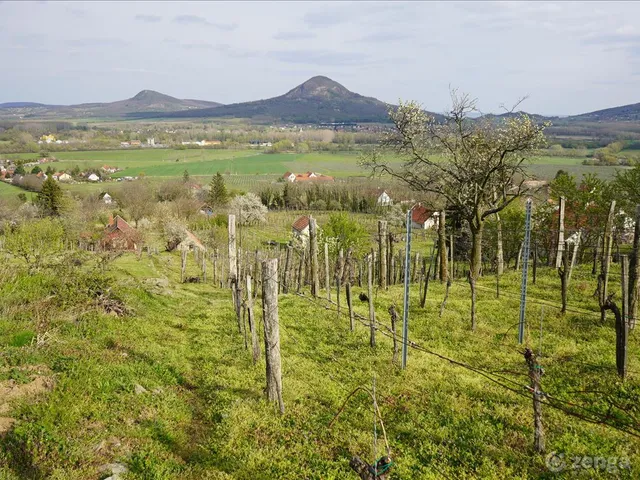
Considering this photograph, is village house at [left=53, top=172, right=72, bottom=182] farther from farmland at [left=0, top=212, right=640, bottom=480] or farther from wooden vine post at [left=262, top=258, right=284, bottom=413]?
wooden vine post at [left=262, top=258, right=284, bottom=413]

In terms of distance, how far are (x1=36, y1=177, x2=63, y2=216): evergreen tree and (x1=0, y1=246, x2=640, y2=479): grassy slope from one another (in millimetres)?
49471

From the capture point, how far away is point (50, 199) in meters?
56.0

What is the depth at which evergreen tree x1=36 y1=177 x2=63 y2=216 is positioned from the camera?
55031 millimetres

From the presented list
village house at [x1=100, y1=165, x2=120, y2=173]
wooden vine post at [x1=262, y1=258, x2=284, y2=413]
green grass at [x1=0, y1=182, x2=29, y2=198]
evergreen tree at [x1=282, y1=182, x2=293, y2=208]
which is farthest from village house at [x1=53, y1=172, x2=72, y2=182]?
wooden vine post at [x1=262, y1=258, x2=284, y2=413]

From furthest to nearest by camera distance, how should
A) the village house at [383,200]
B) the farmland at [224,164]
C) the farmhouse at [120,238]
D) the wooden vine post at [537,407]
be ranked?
the farmland at [224,164]
the village house at [383,200]
the farmhouse at [120,238]
the wooden vine post at [537,407]

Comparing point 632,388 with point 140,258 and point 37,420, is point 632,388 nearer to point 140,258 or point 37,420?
point 37,420

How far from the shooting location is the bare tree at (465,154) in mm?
17234

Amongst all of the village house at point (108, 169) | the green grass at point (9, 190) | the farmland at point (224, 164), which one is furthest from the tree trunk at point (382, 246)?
the village house at point (108, 169)

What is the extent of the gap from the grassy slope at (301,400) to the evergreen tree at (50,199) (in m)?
49.5

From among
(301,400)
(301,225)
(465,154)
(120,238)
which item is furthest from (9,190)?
(301,400)

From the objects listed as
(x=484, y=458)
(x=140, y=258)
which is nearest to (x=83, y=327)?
(x=484, y=458)

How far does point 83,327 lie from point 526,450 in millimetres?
11665

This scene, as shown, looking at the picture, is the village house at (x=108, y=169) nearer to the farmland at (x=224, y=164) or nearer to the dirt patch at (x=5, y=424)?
the farmland at (x=224, y=164)

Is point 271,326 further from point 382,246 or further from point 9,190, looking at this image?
point 9,190
